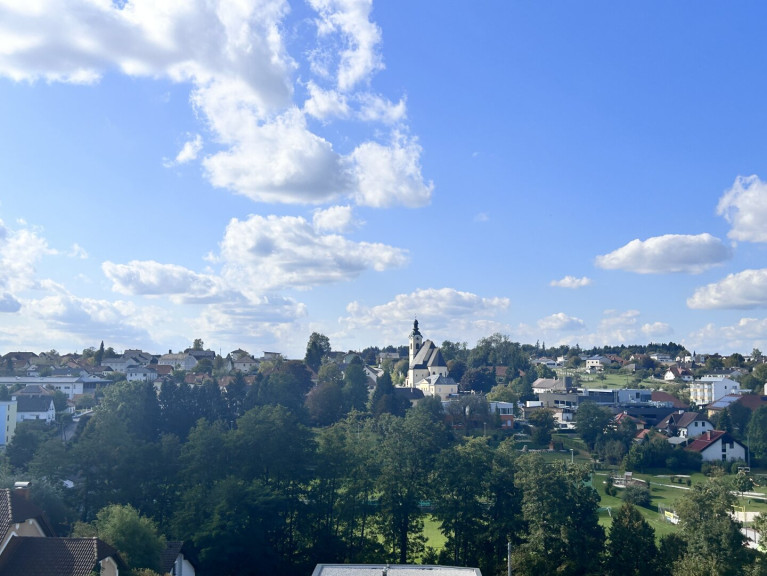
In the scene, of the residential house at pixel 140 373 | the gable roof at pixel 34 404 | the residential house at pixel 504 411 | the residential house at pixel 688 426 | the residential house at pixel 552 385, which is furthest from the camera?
the residential house at pixel 140 373

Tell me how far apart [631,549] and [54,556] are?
1721 centimetres

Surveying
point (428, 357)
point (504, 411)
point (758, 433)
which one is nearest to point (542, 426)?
point (504, 411)

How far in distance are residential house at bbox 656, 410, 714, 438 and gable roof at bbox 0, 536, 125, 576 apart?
174 ft

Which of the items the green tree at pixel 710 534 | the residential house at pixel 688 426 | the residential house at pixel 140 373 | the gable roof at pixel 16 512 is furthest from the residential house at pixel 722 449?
the residential house at pixel 140 373

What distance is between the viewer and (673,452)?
52156 mm

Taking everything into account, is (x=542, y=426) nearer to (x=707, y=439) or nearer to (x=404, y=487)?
(x=707, y=439)

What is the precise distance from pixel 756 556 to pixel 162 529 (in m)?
20.3

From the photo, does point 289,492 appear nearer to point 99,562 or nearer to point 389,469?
point 389,469

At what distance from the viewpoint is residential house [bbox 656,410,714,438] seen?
6004 cm

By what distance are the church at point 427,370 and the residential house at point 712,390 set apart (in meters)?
29.4

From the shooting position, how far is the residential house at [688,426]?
60037mm

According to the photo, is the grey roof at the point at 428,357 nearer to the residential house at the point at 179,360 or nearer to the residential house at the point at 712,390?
the residential house at the point at 712,390

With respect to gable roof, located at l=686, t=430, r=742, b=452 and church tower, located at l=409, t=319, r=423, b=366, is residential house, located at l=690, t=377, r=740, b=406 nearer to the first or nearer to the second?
gable roof, located at l=686, t=430, r=742, b=452

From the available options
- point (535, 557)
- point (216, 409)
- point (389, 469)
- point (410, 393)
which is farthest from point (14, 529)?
point (410, 393)
